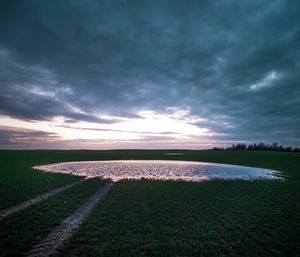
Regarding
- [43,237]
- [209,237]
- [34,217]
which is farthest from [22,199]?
[209,237]

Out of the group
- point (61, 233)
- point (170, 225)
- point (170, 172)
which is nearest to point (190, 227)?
point (170, 225)

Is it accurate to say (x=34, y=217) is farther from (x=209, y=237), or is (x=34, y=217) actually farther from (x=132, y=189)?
(x=209, y=237)

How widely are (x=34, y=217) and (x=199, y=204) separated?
49.1 ft

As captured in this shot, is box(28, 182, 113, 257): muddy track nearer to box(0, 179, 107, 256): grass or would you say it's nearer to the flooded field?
box(0, 179, 107, 256): grass

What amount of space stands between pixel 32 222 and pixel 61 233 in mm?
3261

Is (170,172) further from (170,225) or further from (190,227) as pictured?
(190,227)

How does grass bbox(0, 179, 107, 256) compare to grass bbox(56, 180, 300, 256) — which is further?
grass bbox(0, 179, 107, 256)

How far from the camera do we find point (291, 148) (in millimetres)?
136750

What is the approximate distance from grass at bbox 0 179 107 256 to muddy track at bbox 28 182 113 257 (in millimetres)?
434

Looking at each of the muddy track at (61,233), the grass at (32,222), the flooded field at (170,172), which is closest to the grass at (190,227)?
the muddy track at (61,233)

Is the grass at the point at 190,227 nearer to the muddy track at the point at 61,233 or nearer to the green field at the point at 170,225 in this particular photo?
the green field at the point at 170,225

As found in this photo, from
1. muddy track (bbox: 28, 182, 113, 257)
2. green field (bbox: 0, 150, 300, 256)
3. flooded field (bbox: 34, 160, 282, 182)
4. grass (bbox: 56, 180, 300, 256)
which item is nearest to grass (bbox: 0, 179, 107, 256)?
green field (bbox: 0, 150, 300, 256)

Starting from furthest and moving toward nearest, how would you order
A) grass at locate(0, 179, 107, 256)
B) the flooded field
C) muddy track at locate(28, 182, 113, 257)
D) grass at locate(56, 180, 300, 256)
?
the flooded field → grass at locate(0, 179, 107, 256) → grass at locate(56, 180, 300, 256) → muddy track at locate(28, 182, 113, 257)

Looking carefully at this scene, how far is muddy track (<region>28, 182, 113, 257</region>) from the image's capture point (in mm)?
7191
